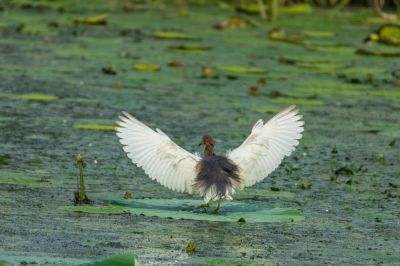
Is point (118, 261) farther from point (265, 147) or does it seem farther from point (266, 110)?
point (266, 110)

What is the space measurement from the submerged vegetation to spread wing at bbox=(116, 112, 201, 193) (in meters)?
0.14

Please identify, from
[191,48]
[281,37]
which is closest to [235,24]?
[281,37]

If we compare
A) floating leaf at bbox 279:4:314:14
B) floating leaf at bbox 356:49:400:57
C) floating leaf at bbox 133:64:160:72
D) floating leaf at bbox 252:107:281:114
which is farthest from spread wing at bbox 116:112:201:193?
floating leaf at bbox 279:4:314:14

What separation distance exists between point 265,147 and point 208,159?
42 centimetres

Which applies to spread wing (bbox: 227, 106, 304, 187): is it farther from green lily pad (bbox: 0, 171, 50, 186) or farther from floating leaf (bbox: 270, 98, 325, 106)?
floating leaf (bbox: 270, 98, 325, 106)

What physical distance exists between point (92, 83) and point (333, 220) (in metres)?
5.06

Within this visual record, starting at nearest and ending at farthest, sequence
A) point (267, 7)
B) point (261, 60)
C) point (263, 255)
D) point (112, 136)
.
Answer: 1. point (263, 255)
2. point (112, 136)
3. point (261, 60)
4. point (267, 7)

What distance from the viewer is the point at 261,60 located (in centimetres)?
1295

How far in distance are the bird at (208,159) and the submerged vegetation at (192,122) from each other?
14 centimetres

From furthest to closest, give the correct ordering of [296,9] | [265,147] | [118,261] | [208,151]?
[296,9]
[265,147]
[208,151]
[118,261]

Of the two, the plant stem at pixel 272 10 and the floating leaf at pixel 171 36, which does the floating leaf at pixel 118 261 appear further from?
the plant stem at pixel 272 10

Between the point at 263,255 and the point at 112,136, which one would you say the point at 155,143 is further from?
the point at 112,136

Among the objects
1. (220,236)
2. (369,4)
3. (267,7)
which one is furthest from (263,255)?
(369,4)

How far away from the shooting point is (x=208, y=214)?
19.8 feet
